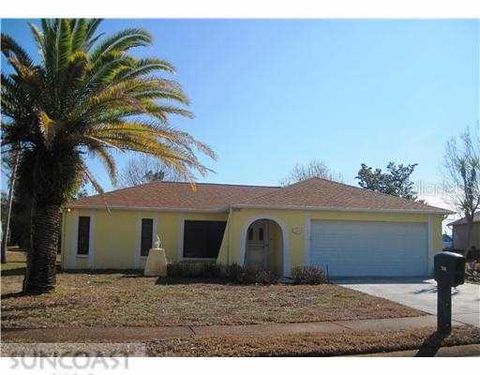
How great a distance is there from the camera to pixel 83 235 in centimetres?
2245

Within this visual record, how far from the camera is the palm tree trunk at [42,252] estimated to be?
13.2 metres

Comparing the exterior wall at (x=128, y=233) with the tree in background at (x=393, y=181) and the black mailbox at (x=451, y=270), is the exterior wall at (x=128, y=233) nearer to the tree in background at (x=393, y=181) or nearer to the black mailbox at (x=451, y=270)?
the black mailbox at (x=451, y=270)

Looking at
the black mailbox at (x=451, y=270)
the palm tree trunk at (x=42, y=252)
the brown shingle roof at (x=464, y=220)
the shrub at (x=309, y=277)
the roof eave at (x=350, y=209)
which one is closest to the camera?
the black mailbox at (x=451, y=270)

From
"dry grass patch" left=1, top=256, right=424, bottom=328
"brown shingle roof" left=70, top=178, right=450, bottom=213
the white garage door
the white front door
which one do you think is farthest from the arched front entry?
"dry grass patch" left=1, top=256, right=424, bottom=328

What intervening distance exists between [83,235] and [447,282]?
55.4ft

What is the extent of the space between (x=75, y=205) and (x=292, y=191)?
29.9ft

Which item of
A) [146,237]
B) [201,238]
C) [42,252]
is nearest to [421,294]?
[42,252]

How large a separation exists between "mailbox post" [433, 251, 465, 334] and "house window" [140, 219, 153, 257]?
1536cm

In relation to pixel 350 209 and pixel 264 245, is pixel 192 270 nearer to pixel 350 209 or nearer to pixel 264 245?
pixel 264 245

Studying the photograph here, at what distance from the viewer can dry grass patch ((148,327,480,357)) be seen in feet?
24.5

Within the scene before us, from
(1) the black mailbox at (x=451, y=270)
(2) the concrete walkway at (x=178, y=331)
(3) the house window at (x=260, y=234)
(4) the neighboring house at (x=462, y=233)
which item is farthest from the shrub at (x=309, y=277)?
(4) the neighboring house at (x=462, y=233)

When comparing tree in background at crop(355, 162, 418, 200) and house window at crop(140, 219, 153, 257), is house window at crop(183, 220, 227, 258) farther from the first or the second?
tree in background at crop(355, 162, 418, 200)

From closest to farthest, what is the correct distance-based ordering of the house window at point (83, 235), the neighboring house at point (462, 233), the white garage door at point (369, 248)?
1. the white garage door at point (369, 248)
2. the house window at point (83, 235)
3. the neighboring house at point (462, 233)

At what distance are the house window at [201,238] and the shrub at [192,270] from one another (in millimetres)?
3346
